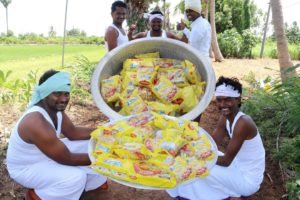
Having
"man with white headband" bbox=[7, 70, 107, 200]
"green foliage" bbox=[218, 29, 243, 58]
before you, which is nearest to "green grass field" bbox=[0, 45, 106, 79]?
"man with white headband" bbox=[7, 70, 107, 200]

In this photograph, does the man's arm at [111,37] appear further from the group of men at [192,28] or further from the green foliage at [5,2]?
the green foliage at [5,2]

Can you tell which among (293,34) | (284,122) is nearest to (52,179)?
(284,122)

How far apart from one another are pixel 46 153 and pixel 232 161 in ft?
4.20

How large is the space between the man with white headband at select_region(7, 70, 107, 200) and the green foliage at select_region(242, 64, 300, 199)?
1682 mm

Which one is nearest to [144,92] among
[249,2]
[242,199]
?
[242,199]

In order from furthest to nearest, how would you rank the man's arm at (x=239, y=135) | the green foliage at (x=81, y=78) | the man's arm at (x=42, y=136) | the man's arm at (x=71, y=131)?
the green foliage at (x=81, y=78)
the man's arm at (x=71, y=131)
the man's arm at (x=239, y=135)
the man's arm at (x=42, y=136)

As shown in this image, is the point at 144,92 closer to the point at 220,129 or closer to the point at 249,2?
the point at 220,129

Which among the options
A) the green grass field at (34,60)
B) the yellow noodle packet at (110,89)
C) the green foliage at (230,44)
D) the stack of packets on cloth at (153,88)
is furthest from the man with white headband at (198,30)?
the green foliage at (230,44)

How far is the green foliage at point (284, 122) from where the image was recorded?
344cm

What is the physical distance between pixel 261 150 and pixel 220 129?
0.41m

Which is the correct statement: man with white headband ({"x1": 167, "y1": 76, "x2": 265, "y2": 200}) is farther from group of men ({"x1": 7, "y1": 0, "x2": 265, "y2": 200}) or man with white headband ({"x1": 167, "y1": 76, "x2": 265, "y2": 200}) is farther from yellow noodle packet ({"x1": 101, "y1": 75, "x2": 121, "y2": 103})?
yellow noodle packet ({"x1": 101, "y1": 75, "x2": 121, "y2": 103})

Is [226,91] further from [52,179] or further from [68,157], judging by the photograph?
[52,179]

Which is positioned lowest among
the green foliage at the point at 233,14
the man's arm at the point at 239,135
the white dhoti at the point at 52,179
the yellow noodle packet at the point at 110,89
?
the white dhoti at the point at 52,179

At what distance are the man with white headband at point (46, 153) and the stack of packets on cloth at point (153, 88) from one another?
607 mm
